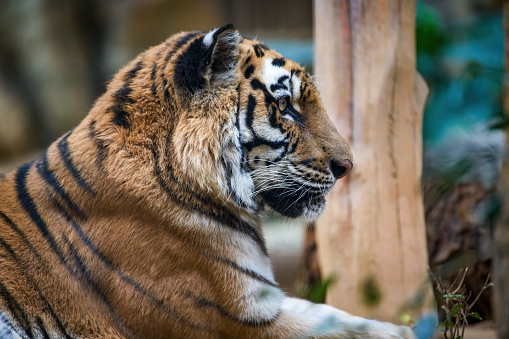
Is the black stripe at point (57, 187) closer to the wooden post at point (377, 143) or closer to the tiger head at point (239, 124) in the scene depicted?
the tiger head at point (239, 124)

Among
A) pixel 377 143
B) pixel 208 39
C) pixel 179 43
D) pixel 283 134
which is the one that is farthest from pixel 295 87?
pixel 377 143

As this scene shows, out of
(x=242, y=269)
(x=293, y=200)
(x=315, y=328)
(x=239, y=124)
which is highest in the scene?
(x=239, y=124)

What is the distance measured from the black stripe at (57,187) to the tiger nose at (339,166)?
1.13 metres

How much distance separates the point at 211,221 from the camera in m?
2.25

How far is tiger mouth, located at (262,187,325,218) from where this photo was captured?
247 centimetres

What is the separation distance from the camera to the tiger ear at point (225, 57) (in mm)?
2250

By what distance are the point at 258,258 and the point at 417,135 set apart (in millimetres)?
1315

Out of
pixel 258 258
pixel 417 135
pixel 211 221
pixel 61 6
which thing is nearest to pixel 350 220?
pixel 417 135

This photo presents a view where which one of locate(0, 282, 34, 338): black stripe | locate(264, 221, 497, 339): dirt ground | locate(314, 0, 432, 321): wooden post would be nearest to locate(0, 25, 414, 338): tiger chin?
locate(0, 282, 34, 338): black stripe

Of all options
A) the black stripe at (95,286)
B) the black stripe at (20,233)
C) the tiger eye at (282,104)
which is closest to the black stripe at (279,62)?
the tiger eye at (282,104)

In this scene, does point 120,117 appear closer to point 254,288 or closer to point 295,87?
point 295,87

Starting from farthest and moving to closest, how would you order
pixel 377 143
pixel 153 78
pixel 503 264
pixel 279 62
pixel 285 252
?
1. pixel 285 252
2. pixel 377 143
3. pixel 279 62
4. pixel 153 78
5. pixel 503 264

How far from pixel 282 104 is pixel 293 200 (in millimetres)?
473

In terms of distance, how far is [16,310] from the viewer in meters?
2.10
